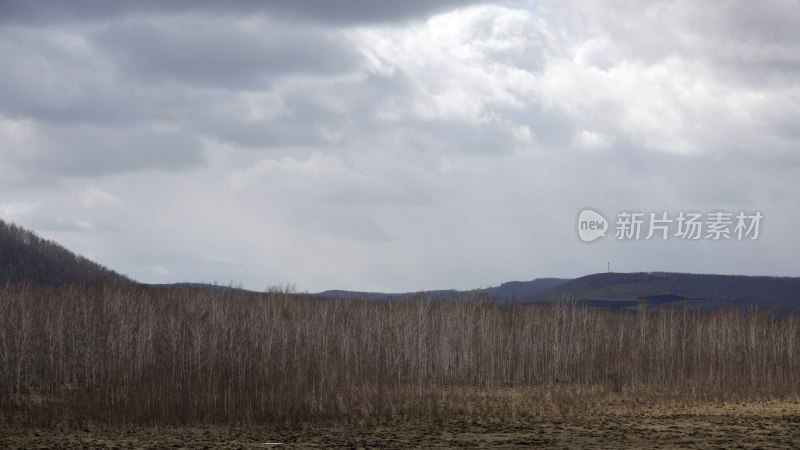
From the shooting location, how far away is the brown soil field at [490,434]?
29359 millimetres

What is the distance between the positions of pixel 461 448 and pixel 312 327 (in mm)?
56585

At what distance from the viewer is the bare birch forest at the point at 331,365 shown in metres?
41.9

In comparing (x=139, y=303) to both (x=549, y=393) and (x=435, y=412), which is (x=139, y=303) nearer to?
(x=549, y=393)

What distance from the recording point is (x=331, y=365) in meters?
63.3

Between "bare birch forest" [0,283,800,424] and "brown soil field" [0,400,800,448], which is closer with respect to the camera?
"brown soil field" [0,400,800,448]

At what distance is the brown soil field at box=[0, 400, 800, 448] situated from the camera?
2936cm

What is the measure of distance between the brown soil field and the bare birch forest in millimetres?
3041

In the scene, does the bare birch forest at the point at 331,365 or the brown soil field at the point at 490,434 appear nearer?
the brown soil field at the point at 490,434

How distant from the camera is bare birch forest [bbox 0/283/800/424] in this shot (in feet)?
137

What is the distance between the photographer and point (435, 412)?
39.3 meters

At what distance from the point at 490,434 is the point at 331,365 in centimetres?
3222

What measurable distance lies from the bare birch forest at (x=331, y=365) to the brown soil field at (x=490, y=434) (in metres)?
3.04

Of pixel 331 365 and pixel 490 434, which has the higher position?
pixel 331 365

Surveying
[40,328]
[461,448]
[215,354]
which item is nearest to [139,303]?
[40,328]
